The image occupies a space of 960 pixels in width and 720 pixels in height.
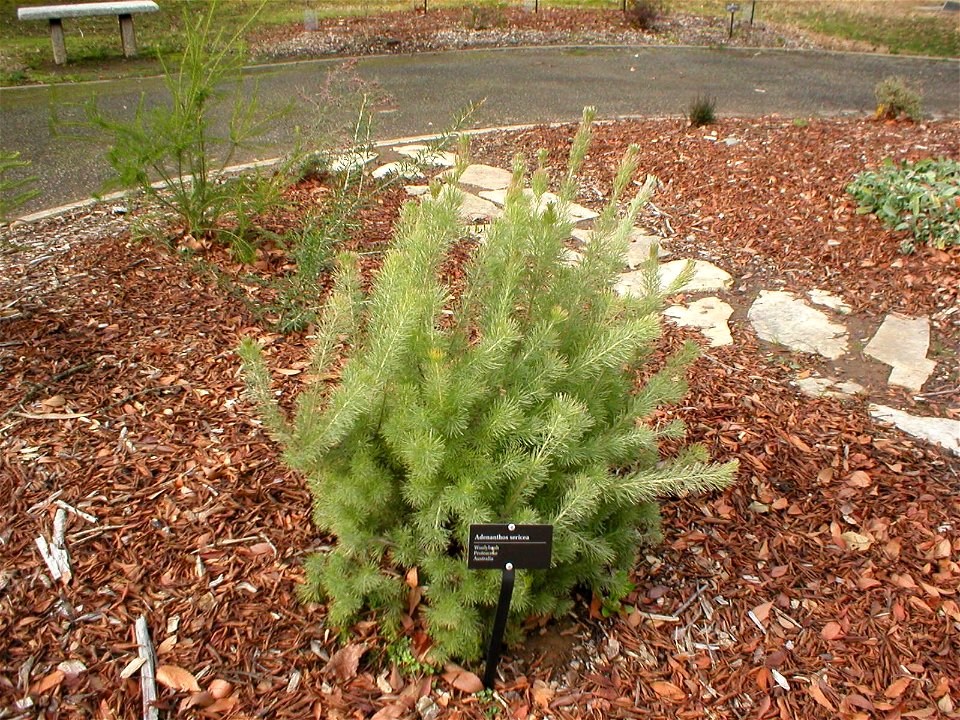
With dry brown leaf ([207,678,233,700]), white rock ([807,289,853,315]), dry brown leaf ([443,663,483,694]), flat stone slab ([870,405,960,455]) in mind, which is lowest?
dry brown leaf ([443,663,483,694])

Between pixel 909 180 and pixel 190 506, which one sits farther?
pixel 909 180

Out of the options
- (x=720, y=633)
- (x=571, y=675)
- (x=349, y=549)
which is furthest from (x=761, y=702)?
(x=349, y=549)

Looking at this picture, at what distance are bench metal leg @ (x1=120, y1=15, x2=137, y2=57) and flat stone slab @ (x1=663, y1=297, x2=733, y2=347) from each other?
8357 millimetres

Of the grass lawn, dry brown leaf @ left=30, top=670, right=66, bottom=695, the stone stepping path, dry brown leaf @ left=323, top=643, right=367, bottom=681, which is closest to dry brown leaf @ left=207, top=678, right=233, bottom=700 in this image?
dry brown leaf @ left=323, top=643, right=367, bottom=681

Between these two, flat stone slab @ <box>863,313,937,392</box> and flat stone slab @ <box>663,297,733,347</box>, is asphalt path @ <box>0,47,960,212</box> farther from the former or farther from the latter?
flat stone slab @ <box>863,313,937,392</box>

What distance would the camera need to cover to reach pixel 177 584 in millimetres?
2439

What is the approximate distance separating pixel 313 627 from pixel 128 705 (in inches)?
19.9

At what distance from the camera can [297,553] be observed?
8.44ft

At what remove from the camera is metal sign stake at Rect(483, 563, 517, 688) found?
2012mm

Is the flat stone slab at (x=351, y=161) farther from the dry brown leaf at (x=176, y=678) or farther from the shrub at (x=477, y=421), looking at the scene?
the dry brown leaf at (x=176, y=678)

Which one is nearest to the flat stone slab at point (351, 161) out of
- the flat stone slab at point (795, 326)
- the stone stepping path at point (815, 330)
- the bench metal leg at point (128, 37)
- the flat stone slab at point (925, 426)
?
the stone stepping path at point (815, 330)

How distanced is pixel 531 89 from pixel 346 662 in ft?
26.4

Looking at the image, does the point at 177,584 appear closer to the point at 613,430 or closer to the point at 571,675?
the point at 571,675

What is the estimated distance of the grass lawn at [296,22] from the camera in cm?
948
